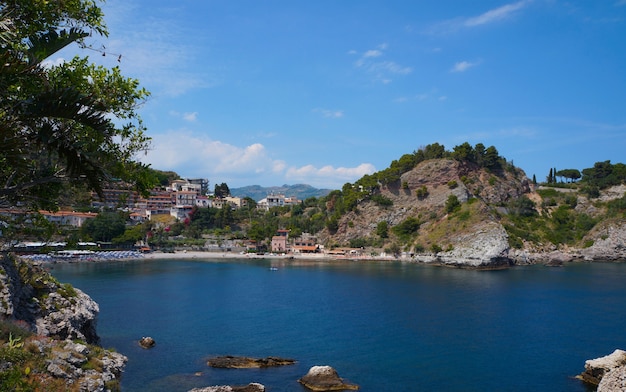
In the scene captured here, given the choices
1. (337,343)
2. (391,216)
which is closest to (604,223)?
(391,216)

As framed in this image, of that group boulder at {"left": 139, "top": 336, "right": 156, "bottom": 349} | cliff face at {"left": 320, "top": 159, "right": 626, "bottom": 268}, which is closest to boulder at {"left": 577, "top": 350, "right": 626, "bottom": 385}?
boulder at {"left": 139, "top": 336, "right": 156, "bottom": 349}

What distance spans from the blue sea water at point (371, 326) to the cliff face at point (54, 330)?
500 centimetres

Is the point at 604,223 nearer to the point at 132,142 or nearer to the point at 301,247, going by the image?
the point at 301,247

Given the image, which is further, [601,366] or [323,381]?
[601,366]

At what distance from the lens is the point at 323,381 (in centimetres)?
2411

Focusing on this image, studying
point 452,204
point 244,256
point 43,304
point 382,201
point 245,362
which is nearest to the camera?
point 43,304

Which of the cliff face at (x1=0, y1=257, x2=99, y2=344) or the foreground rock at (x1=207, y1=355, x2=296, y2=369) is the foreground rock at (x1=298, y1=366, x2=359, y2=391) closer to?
the foreground rock at (x1=207, y1=355, x2=296, y2=369)

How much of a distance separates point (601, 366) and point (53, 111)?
27.4 meters

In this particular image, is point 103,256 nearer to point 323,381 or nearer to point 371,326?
point 371,326

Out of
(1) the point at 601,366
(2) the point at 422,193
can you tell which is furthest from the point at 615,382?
(2) the point at 422,193

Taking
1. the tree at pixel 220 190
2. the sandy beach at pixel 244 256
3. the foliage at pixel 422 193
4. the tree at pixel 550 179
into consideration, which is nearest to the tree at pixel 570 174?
the tree at pixel 550 179

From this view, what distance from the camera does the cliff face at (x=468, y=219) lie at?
282 feet

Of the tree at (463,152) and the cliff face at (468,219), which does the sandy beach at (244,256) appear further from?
the tree at (463,152)

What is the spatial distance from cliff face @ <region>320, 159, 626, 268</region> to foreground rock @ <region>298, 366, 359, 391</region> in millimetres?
62561
